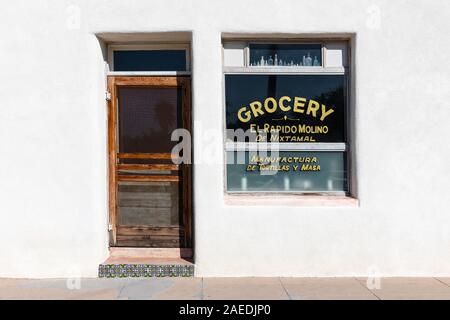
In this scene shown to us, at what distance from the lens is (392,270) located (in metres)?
4.77

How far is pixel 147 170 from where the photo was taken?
16.9 ft

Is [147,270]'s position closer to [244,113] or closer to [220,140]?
[220,140]

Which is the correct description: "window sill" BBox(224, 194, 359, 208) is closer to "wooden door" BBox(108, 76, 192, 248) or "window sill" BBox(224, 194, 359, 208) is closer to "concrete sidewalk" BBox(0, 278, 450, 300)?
"wooden door" BBox(108, 76, 192, 248)

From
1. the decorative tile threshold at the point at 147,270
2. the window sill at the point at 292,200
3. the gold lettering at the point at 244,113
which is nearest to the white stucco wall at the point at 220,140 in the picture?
the window sill at the point at 292,200

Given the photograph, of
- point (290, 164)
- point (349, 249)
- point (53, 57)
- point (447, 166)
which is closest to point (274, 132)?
point (290, 164)

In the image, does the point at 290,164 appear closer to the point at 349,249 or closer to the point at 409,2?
the point at 349,249

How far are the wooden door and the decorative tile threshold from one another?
0.45 m

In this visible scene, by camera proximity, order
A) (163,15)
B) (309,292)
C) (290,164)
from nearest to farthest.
A: (309,292) < (163,15) < (290,164)

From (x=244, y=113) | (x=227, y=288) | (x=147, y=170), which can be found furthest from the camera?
(x=147, y=170)

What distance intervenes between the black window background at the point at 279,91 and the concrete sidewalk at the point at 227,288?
5.80ft

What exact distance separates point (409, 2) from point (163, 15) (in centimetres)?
287

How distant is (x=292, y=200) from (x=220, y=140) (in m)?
1.12

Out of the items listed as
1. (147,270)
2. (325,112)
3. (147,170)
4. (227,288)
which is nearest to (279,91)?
(325,112)

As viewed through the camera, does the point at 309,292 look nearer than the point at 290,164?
Yes
